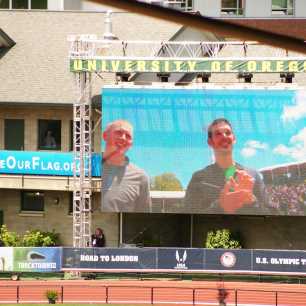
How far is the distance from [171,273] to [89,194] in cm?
367

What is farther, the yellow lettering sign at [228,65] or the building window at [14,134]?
the building window at [14,134]

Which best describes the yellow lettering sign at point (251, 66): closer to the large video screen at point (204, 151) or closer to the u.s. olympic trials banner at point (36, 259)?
the large video screen at point (204, 151)

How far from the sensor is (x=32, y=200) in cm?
3541

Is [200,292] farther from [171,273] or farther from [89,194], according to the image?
[89,194]

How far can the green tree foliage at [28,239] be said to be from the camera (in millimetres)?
33031

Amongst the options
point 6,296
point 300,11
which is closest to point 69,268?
point 6,296

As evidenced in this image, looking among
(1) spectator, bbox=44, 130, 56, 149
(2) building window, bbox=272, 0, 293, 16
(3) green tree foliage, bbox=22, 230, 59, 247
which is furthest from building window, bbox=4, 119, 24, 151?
(2) building window, bbox=272, 0, 293, 16

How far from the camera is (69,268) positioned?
30234mm

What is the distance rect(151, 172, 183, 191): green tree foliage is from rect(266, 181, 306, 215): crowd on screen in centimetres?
294

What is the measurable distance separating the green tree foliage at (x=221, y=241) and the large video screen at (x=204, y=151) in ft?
3.20

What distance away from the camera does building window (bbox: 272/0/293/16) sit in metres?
48.4

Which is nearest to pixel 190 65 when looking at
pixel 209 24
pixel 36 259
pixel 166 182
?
pixel 166 182

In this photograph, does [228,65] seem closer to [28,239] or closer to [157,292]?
[157,292]

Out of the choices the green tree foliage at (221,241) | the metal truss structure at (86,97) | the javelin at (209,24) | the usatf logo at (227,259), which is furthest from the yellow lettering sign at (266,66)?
the javelin at (209,24)
